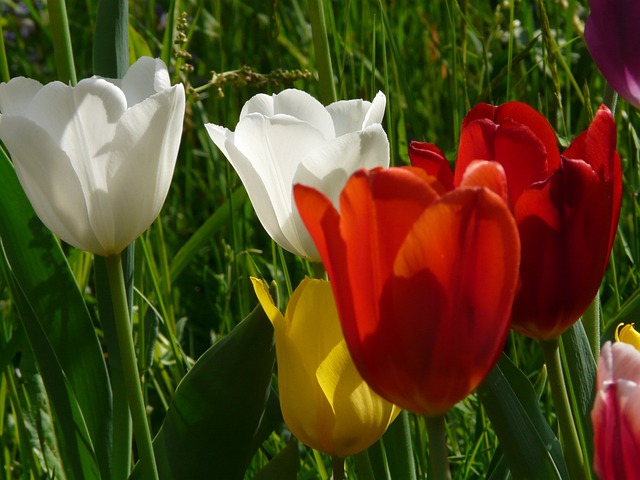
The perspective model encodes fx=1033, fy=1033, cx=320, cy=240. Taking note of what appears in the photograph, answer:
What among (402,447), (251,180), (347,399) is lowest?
(402,447)

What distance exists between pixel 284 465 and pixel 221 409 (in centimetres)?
7

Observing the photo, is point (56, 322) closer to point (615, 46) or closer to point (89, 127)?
point (89, 127)

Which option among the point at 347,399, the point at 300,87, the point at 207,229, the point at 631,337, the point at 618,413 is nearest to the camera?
the point at 618,413

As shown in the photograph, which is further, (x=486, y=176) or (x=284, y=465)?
(x=284, y=465)

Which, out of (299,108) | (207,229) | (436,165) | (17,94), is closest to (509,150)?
(436,165)

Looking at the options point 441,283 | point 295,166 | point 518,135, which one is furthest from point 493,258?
point 295,166

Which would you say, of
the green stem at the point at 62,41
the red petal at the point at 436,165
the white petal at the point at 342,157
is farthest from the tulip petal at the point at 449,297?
the green stem at the point at 62,41

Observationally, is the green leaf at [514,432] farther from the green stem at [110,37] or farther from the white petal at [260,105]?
the green stem at [110,37]

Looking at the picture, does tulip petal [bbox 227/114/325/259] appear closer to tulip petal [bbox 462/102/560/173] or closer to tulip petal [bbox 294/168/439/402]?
tulip petal [bbox 462/102/560/173]

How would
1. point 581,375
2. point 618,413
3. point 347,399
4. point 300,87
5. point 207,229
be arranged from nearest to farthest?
point 618,413 → point 347,399 → point 581,375 → point 207,229 → point 300,87

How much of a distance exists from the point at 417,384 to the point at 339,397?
0.47 ft

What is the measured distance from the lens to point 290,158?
28.7 inches

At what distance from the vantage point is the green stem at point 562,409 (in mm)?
582

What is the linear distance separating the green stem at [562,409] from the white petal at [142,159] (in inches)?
11.5
